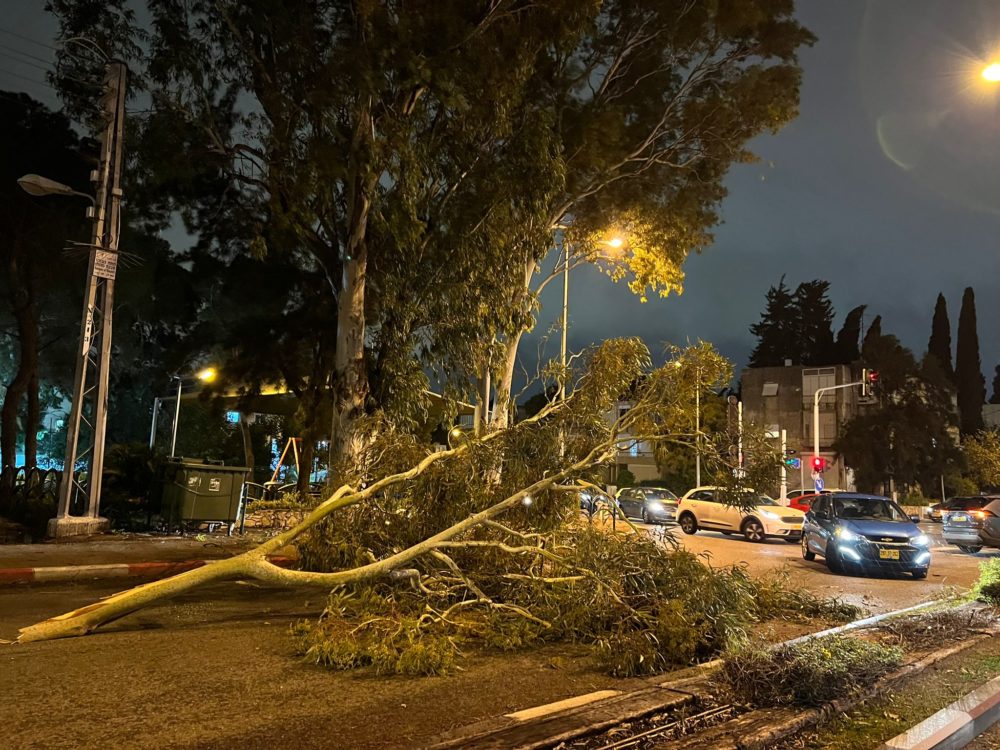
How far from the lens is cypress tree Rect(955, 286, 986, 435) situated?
58.6 metres

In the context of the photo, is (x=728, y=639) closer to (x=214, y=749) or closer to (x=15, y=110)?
(x=214, y=749)

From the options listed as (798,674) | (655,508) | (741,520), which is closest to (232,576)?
(798,674)

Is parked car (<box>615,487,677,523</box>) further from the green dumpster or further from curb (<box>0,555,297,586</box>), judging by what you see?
curb (<box>0,555,297,586</box>)

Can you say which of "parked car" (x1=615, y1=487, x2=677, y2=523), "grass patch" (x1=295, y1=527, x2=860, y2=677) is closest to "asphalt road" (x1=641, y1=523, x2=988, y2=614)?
"grass patch" (x1=295, y1=527, x2=860, y2=677)

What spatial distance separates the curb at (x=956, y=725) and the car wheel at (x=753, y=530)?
1542cm

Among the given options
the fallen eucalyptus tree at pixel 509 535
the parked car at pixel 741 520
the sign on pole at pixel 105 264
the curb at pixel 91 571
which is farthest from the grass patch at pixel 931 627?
the sign on pole at pixel 105 264

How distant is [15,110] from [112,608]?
15.4 metres

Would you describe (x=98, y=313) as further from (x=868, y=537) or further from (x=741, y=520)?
(x=741, y=520)

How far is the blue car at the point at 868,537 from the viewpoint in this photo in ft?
41.6

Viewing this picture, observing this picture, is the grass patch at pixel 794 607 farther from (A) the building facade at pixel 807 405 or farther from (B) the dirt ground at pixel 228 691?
(A) the building facade at pixel 807 405

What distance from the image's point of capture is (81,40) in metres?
13.2

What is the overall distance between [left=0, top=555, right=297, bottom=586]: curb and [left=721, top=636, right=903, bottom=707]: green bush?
7653 millimetres

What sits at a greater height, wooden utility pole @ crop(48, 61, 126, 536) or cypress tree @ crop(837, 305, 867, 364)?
cypress tree @ crop(837, 305, 867, 364)

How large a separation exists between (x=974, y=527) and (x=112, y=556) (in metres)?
18.0
